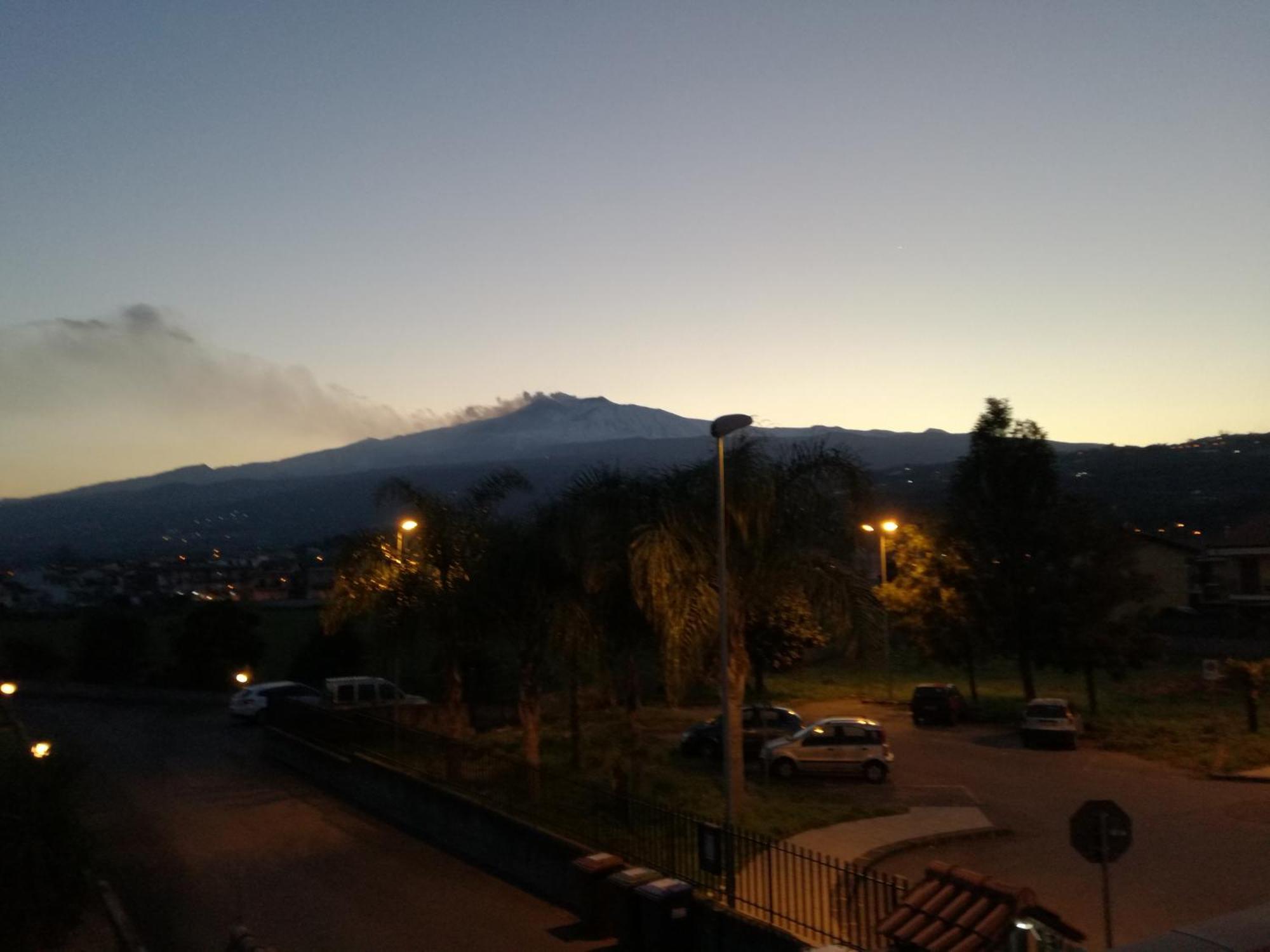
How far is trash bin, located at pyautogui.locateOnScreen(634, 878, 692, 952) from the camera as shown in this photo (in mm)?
11875

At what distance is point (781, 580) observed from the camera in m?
18.2

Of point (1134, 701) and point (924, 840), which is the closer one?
point (924, 840)

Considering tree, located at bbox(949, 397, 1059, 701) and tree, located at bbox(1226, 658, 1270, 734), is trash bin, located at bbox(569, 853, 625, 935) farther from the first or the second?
tree, located at bbox(949, 397, 1059, 701)

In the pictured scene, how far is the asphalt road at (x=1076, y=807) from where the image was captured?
14.4 m

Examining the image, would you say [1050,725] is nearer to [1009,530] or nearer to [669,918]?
[1009,530]

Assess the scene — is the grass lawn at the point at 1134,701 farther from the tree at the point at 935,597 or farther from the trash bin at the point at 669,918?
the trash bin at the point at 669,918

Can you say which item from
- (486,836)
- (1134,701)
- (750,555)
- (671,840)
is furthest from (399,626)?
(1134,701)

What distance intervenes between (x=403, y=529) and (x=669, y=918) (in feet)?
41.9

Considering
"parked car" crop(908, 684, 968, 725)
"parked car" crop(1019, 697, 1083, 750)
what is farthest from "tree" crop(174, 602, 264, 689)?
"parked car" crop(1019, 697, 1083, 750)

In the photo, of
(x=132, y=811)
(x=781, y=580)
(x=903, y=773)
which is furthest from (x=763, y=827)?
(x=132, y=811)

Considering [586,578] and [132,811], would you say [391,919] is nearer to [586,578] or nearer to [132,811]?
[586,578]

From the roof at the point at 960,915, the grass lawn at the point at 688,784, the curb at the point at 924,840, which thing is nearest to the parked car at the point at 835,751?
the grass lawn at the point at 688,784

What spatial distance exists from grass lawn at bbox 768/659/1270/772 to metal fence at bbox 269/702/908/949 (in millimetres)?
6930

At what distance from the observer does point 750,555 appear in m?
18.3
